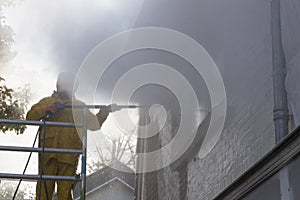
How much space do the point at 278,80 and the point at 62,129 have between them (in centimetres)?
248

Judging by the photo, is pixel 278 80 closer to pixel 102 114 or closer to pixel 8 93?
pixel 102 114

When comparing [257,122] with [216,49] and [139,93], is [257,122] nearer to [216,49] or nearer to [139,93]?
[216,49]

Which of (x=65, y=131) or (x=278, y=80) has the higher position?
(x=65, y=131)

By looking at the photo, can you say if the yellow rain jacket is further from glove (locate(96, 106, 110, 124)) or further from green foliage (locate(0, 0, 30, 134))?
green foliage (locate(0, 0, 30, 134))

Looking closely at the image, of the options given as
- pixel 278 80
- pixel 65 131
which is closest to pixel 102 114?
pixel 65 131

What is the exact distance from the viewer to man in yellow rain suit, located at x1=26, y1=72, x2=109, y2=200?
249 inches

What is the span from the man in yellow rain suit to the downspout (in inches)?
81.1

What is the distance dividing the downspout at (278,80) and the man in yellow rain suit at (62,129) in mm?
2060

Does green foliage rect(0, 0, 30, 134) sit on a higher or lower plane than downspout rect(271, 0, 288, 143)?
higher

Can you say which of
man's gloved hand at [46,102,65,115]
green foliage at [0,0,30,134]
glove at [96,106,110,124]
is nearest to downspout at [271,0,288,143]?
glove at [96,106,110,124]

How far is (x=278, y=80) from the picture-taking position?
15.5 ft

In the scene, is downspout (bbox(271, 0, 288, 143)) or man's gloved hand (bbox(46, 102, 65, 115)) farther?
man's gloved hand (bbox(46, 102, 65, 115))

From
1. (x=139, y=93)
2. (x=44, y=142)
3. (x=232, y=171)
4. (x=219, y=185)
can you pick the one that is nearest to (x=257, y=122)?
(x=232, y=171)

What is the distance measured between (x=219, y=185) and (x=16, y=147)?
2081 mm
